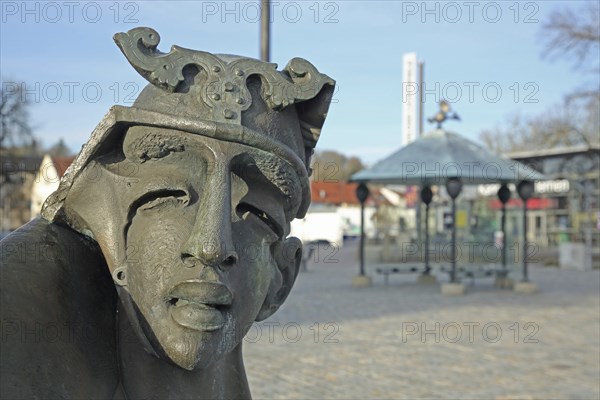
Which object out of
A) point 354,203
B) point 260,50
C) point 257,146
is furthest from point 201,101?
point 354,203

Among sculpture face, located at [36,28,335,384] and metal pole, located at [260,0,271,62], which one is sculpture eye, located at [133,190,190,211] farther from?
A: metal pole, located at [260,0,271,62]

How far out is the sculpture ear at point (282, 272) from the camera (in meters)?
1.85

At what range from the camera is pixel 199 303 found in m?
1.56

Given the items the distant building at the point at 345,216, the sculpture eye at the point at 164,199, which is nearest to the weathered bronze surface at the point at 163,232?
the sculpture eye at the point at 164,199

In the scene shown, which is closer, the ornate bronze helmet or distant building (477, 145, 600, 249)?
the ornate bronze helmet

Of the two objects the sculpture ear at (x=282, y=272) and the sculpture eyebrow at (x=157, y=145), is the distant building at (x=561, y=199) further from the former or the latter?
the sculpture eyebrow at (x=157, y=145)

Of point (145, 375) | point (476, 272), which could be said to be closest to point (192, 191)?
point (145, 375)

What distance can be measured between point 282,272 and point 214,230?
42cm

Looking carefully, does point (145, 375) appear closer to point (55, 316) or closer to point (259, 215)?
point (55, 316)

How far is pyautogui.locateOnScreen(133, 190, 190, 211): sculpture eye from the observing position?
1.65 meters

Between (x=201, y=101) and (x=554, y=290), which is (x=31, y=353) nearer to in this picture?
(x=201, y=101)

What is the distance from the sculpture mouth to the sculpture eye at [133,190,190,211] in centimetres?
19

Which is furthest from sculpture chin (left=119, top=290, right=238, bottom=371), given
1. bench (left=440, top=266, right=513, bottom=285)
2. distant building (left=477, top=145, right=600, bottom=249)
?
distant building (left=477, top=145, right=600, bottom=249)

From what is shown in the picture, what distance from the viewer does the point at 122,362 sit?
1742mm
